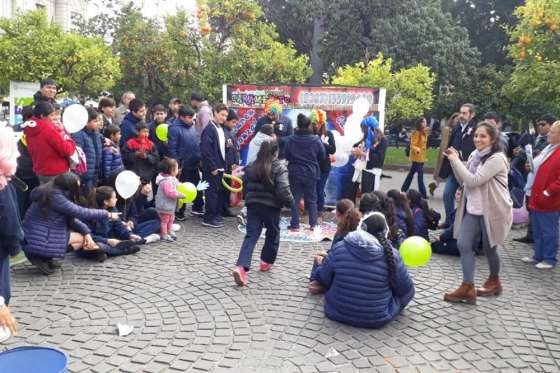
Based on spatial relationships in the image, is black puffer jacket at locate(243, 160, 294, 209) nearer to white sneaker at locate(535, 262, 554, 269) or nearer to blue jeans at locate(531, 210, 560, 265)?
blue jeans at locate(531, 210, 560, 265)

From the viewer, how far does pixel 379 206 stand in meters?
5.31

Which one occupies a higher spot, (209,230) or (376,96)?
(376,96)

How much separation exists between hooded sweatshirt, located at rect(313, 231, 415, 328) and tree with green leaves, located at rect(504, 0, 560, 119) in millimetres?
10210

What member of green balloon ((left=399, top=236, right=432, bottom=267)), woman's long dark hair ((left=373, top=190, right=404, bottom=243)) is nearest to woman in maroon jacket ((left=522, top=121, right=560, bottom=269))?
woman's long dark hair ((left=373, top=190, right=404, bottom=243))

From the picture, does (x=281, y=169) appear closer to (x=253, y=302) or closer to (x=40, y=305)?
(x=253, y=302)

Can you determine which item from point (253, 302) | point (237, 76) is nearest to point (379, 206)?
point (253, 302)

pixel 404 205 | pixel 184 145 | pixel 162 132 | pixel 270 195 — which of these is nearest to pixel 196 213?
pixel 184 145

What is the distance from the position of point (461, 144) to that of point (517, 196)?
1.29 meters

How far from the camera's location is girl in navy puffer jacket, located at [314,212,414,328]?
14.3ft

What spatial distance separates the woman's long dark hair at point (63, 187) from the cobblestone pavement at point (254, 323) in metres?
0.85

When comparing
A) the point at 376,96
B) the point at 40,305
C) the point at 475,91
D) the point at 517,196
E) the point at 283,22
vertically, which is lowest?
the point at 40,305

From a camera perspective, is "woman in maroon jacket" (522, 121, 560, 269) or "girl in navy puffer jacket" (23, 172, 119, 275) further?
"woman in maroon jacket" (522, 121, 560, 269)

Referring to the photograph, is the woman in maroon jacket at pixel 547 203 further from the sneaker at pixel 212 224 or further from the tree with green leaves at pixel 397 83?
the tree with green leaves at pixel 397 83

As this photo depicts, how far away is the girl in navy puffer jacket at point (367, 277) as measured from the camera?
14.3ft
